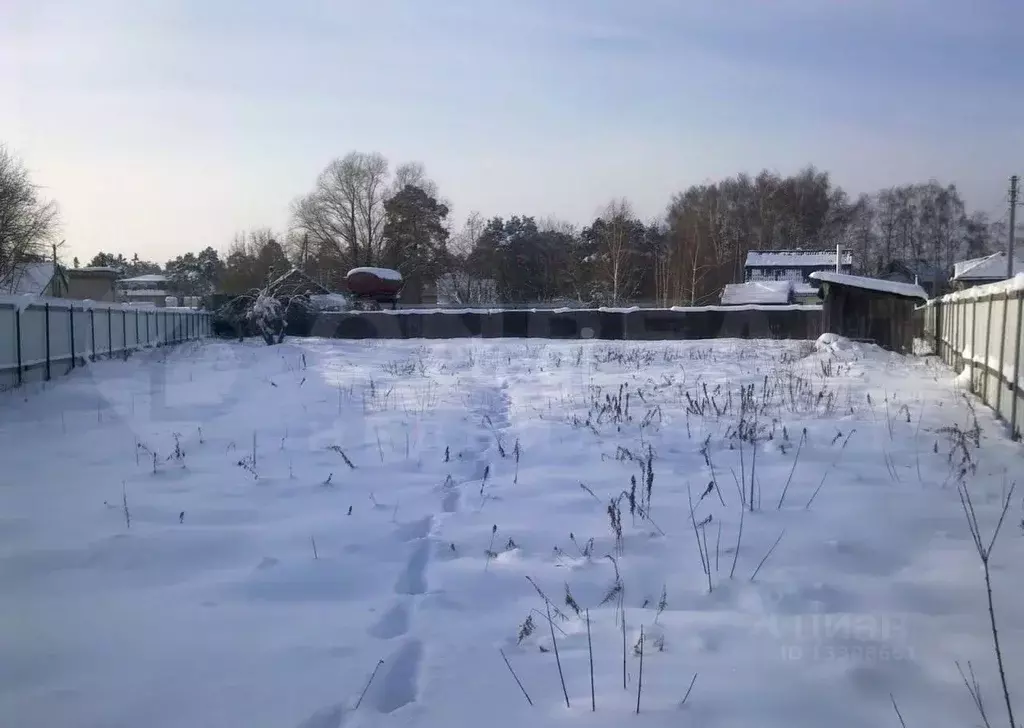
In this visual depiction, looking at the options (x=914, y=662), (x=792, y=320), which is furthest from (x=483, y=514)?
(x=792, y=320)

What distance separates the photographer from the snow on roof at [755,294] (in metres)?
39.7

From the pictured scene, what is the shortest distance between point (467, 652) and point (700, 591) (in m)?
1.22

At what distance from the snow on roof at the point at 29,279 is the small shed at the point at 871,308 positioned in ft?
91.1

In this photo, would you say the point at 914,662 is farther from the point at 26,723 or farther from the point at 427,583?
the point at 26,723

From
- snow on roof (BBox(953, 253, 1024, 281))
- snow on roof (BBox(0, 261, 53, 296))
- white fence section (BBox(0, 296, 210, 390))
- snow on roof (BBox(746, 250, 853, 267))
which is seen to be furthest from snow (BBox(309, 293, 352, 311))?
snow on roof (BBox(953, 253, 1024, 281))

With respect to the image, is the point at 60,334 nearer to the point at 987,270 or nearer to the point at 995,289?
the point at 995,289

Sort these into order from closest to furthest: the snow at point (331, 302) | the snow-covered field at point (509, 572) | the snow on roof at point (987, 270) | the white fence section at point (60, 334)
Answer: the snow-covered field at point (509, 572)
the white fence section at point (60, 334)
the snow at point (331, 302)
the snow on roof at point (987, 270)

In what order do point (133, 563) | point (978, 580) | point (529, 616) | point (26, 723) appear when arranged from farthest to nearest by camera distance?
point (133, 563) < point (978, 580) < point (529, 616) < point (26, 723)

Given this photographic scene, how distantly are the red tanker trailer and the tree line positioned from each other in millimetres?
11380

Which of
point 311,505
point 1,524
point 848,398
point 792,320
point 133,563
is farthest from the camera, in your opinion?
point 792,320

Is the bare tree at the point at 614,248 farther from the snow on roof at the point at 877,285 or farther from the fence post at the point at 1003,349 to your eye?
the fence post at the point at 1003,349

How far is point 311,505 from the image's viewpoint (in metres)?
5.05

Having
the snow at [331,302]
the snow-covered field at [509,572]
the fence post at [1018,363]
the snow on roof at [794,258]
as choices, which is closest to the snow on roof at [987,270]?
the snow on roof at [794,258]

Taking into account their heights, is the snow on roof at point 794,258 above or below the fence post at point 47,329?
above
